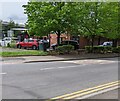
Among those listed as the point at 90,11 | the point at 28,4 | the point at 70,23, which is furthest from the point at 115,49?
the point at 28,4

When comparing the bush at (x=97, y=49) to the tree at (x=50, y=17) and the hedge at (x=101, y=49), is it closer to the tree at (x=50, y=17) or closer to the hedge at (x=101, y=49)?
the hedge at (x=101, y=49)

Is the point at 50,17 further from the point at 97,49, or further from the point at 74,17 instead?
the point at 97,49

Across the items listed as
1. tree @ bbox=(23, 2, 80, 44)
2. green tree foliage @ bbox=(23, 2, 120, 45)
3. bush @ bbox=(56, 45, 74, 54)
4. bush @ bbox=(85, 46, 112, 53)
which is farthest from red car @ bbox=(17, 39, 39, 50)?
bush @ bbox=(56, 45, 74, 54)


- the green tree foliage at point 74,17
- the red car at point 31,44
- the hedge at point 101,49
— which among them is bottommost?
the hedge at point 101,49

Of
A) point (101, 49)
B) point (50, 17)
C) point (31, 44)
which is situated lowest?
point (101, 49)

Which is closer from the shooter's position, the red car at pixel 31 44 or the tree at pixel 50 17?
the tree at pixel 50 17

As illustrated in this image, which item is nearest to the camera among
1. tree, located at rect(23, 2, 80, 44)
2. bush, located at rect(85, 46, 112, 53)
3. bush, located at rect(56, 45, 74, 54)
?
tree, located at rect(23, 2, 80, 44)

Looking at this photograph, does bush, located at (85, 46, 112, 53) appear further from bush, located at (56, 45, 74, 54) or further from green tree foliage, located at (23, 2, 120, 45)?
bush, located at (56, 45, 74, 54)

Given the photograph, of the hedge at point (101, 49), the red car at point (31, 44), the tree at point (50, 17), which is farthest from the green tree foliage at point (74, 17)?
the red car at point (31, 44)

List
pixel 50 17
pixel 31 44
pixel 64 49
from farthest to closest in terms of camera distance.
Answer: pixel 31 44
pixel 64 49
pixel 50 17

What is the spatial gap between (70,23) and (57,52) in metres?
3.12

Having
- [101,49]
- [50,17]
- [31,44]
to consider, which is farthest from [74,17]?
[31,44]

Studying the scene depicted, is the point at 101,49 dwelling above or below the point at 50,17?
below

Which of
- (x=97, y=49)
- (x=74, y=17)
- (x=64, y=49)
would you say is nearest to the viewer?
(x=74, y=17)
